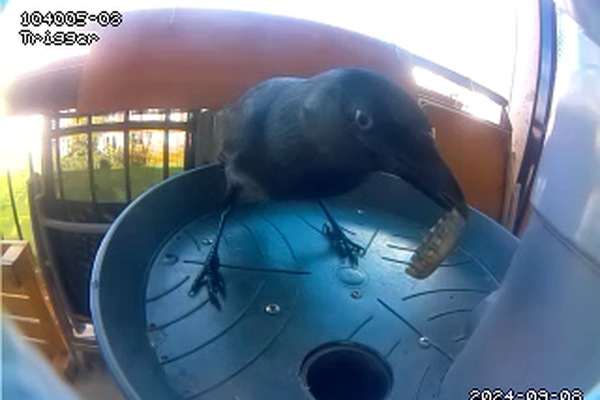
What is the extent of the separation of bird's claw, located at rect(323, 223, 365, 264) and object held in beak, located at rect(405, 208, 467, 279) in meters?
0.17

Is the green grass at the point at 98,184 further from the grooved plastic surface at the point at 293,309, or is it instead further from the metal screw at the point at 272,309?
the metal screw at the point at 272,309

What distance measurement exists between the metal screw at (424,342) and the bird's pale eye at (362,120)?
1.06 feet

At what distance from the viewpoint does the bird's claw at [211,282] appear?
791mm

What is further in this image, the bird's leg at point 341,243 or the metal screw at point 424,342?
the bird's leg at point 341,243

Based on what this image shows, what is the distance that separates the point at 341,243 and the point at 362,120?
0.26 metres

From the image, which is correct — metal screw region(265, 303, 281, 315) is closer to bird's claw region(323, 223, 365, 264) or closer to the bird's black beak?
bird's claw region(323, 223, 365, 264)

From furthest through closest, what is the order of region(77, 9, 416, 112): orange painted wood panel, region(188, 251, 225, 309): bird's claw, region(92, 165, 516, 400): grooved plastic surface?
region(77, 9, 416, 112): orange painted wood panel, region(188, 251, 225, 309): bird's claw, region(92, 165, 516, 400): grooved plastic surface

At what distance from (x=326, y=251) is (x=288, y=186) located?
0.45ft

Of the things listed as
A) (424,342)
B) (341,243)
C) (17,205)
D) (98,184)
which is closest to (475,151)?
(341,243)

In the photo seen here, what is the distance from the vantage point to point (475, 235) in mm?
881

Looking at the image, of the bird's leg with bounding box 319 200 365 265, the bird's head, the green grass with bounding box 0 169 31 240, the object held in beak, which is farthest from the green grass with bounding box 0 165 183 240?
the object held in beak

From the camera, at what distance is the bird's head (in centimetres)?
69

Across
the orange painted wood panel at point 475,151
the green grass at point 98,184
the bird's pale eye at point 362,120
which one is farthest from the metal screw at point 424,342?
the green grass at point 98,184

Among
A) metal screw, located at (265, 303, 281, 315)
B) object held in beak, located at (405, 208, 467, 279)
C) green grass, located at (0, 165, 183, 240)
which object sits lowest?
metal screw, located at (265, 303, 281, 315)
